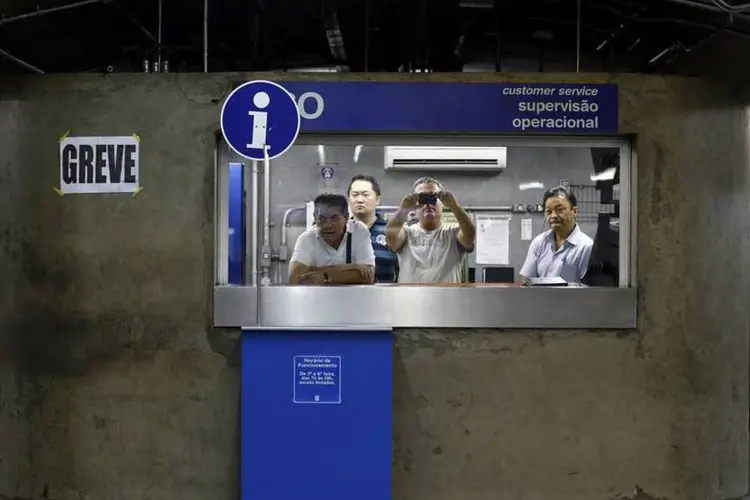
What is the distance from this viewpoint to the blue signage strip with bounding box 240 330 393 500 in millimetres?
4203

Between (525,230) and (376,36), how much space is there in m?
2.96

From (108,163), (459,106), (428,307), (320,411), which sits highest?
(459,106)

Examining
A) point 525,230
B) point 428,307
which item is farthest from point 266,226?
point 525,230

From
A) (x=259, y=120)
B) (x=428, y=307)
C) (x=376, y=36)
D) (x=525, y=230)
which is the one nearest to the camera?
(x=259, y=120)

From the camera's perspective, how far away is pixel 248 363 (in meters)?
4.21

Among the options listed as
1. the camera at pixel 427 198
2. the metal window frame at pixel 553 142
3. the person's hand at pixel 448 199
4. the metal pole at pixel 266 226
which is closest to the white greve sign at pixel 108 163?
the metal pole at pixel 266 226

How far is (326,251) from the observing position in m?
4.88

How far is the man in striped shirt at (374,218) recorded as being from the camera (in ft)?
16.0

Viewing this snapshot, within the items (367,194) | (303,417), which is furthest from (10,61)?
(303,417)

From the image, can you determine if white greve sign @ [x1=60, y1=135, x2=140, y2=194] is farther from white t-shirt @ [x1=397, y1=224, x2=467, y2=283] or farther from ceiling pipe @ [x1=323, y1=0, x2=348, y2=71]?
ceiling pipe @ [x1=323, y1=0, x2=348, y2=71]

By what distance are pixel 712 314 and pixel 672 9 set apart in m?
2.54

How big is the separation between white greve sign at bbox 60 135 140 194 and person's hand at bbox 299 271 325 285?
1.28m

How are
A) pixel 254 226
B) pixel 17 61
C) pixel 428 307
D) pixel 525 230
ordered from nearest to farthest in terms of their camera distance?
pixel 428 307 → pixel 254 226 → pixel 525 230 → pixel 17 61

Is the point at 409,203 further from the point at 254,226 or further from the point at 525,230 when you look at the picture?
the point at 254,226
